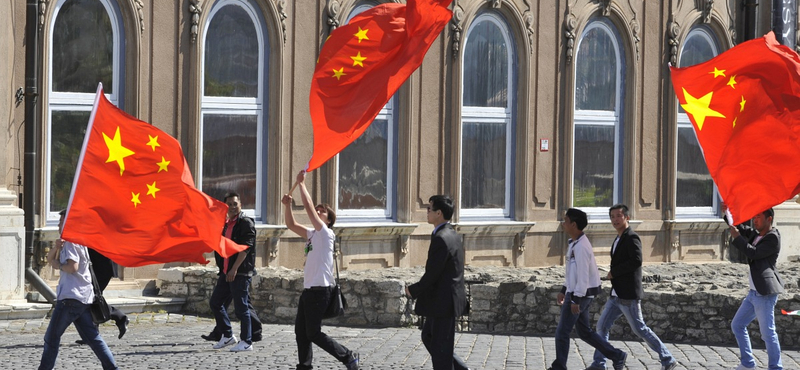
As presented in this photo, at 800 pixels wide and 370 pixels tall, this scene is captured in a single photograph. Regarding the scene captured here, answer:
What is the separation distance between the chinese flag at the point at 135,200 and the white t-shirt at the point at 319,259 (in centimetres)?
126

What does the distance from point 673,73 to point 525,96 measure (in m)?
9.80

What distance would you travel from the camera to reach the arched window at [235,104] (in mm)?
18938

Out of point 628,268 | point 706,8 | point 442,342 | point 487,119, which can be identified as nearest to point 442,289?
point 442,342

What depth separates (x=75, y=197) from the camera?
9.99m

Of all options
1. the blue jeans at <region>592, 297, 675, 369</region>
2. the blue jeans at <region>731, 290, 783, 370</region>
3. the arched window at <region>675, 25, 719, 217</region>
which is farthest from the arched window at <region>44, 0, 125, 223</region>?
the arched window at <region>675, 25, 719, 217</region>

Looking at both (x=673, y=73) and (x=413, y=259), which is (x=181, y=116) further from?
(x=673, y=73)

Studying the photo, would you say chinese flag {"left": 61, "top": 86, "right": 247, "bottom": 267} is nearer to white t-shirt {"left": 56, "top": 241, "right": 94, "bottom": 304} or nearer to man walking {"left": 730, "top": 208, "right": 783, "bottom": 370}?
white t-shirt {"left": 56, "top": 241, "right": 94, "bottom": 304}

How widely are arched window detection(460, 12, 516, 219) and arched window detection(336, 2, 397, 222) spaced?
4.82ft

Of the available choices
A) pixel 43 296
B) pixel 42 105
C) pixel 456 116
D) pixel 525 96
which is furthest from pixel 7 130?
pixel 525 96

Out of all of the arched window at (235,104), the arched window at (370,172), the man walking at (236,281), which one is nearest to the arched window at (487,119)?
the arched window at (370,172)

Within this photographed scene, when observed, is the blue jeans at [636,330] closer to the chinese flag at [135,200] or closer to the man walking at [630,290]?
the man walking at [630,290]

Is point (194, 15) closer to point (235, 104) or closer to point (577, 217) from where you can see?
point (235, 104)

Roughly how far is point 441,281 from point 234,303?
4200 mm

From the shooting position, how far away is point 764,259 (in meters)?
12.3
